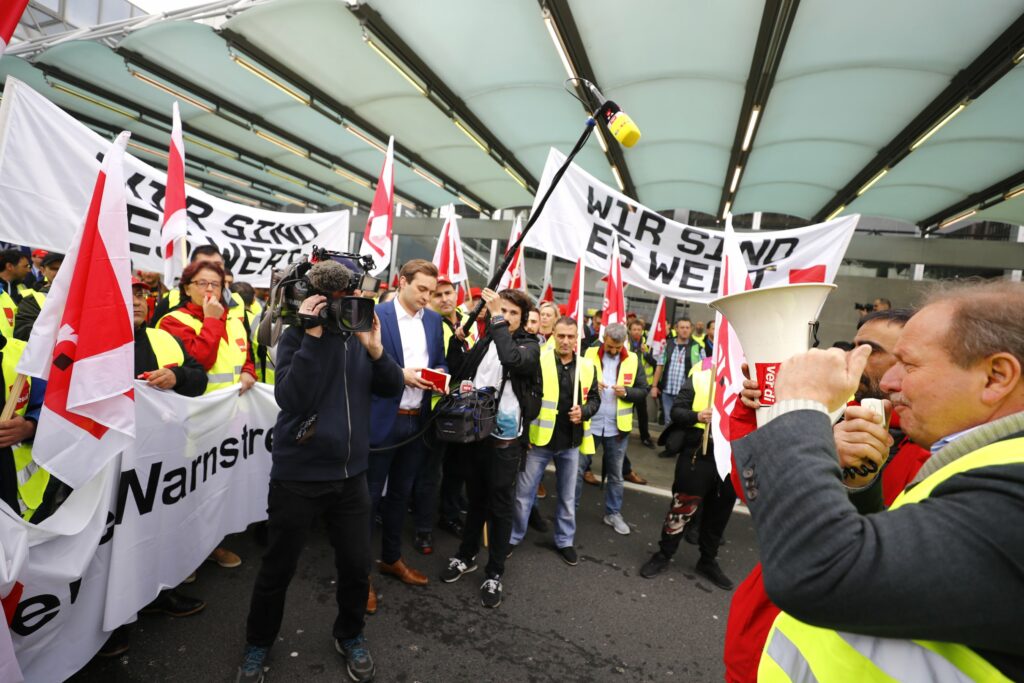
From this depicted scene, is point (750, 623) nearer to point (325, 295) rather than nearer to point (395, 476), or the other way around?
point (325, 295)

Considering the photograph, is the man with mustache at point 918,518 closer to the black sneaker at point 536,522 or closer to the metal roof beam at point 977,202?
the black sneaker at point 536,522

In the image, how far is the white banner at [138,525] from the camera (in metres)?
1.79

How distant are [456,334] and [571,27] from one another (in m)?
4.07

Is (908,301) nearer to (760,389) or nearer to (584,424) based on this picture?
(584,424)

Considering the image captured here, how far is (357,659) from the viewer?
2.28 meters

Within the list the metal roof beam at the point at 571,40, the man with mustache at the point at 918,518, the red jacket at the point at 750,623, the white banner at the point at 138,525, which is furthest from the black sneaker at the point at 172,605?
the metal roof beam at the point at 571,40

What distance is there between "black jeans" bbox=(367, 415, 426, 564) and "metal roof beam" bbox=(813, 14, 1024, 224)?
6606 millimetres

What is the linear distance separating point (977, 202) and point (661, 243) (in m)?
8.69

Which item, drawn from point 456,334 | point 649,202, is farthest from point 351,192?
point 456,334

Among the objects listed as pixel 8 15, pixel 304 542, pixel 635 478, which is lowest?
pixel 635 478

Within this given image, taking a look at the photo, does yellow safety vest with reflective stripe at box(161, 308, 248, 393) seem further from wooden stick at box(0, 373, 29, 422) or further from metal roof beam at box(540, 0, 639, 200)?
metal roof beam at box(540, 0, 639, 200)

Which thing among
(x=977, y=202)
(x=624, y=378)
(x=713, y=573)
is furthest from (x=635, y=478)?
(x=977, y=202)

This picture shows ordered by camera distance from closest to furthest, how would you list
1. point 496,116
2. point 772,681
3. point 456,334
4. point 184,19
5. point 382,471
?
point 772,681
point 382,471
point 456,334
point 184,19
point 496,116

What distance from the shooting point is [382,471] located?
10.0ft
